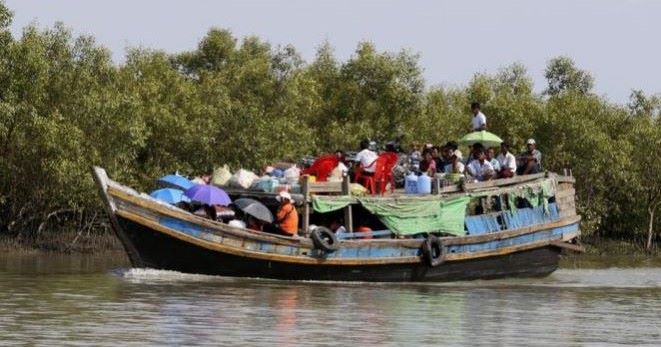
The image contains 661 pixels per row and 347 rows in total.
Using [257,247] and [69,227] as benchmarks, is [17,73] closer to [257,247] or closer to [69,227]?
[69,227]

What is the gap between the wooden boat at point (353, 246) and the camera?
26094mm

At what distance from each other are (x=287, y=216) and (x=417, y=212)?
9.39 ft

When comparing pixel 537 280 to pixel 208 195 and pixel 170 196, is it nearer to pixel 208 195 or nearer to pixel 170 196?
pixel 208 195

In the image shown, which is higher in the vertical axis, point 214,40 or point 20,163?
point 214,40

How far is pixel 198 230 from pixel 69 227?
58.7ft

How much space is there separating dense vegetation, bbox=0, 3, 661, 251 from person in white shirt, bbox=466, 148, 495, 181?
11902 millimetres

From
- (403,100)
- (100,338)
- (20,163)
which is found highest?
(403,100)

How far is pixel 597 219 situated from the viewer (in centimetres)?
5181

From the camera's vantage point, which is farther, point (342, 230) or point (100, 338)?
point (342, 230)

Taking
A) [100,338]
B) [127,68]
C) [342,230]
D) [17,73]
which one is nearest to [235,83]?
[127,68]

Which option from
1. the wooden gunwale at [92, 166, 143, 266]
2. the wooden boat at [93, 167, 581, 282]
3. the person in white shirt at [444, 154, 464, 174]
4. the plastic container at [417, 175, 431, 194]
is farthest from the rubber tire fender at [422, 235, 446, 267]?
the wooden gunwale at [92, 166, 143, 266]

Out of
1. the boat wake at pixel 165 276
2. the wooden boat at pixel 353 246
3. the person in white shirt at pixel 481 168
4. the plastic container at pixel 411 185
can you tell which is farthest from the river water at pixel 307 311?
the person in white shirt at pixel 481 168

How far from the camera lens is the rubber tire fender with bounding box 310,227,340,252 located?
2730 centimetres

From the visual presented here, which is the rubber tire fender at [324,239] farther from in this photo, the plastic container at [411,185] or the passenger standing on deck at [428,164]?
the passenger standing on deck at [428,164]
